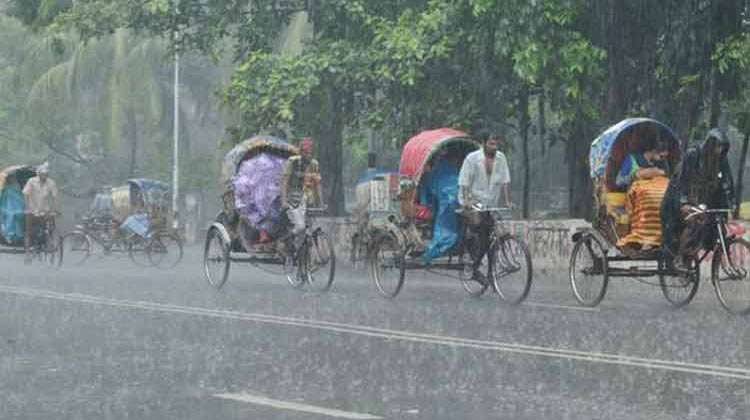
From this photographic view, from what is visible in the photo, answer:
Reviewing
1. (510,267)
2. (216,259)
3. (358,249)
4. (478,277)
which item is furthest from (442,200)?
(358,249)

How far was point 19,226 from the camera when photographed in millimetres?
27375

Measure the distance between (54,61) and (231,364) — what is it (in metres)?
47.0

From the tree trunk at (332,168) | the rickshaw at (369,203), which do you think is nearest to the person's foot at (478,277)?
the rickshaw at (369,203)

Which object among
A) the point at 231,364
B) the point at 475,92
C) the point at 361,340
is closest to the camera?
the point at 231,364

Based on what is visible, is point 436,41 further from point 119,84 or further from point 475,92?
point 119,84

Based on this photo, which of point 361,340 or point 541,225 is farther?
point 541,225

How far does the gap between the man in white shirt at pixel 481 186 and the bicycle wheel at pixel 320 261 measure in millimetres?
2038

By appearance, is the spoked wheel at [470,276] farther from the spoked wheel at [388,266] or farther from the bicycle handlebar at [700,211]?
the bicycle handlebar at [700,211]

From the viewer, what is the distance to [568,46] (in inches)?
986

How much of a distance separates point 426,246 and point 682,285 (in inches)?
132

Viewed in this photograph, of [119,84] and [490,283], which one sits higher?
[119,84]

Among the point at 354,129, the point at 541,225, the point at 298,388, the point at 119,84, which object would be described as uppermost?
the point at 119,84

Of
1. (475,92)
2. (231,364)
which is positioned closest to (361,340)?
(231,364)

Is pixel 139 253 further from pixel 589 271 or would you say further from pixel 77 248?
pixel 589 271
